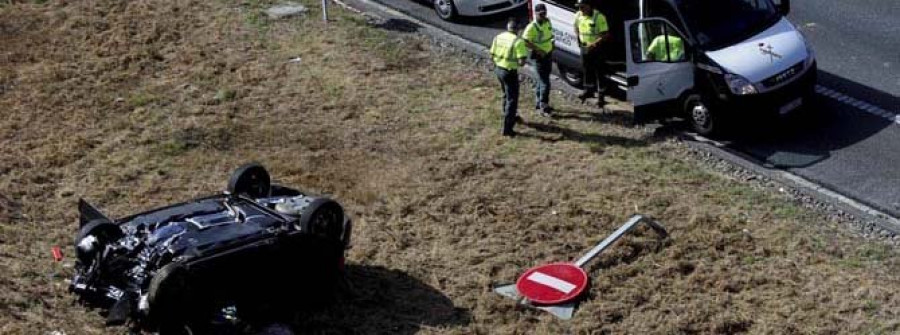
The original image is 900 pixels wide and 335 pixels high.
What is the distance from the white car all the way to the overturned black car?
7989 millimetres

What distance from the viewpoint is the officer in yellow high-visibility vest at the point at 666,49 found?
48.4 ft

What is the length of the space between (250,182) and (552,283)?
10.7ft

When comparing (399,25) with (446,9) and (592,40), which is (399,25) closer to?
(446,9)

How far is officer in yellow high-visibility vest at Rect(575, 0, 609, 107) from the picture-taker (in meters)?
15.3

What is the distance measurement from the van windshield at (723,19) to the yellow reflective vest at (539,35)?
1.71 meters

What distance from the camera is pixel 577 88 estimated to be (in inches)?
652

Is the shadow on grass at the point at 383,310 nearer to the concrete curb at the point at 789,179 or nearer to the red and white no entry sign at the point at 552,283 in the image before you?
the red and white no entry sign at the point at 552,283

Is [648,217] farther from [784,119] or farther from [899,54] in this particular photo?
[899,54]

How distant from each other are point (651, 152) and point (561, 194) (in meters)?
1.70

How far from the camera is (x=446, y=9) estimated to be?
62.3 feet

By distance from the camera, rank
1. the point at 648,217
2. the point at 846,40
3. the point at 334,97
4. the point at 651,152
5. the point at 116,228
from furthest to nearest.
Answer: the point at 846,40, the point at 334,97, the point at 651,152, the point at 648,217, the point at 116,228

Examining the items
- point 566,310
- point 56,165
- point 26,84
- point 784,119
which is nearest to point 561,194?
point 566,310

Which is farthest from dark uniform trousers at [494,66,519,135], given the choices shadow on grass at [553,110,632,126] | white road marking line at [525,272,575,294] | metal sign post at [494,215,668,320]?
white road marking line at [525,272,575,294]

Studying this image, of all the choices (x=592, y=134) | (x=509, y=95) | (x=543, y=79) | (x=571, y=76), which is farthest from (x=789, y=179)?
(x=571, y=76)
